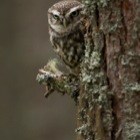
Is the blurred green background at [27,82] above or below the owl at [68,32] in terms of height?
below

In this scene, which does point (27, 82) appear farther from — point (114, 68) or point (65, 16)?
point (114, 68)

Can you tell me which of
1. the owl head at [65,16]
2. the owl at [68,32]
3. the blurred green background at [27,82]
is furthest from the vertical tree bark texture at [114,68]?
the blurred green background at [27,82]

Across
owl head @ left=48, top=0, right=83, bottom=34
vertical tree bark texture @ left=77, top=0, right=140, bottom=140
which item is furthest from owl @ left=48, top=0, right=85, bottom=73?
vertical tree bark texture @ left=77, top=0, right=140, bottom=140

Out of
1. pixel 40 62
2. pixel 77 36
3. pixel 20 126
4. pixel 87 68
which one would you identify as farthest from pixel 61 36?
pixel 20 126

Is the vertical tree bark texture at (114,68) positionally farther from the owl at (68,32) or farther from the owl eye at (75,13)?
the owl eye at (75,13)

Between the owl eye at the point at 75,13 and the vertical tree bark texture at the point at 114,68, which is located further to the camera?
the owl eye at the point at 75,13

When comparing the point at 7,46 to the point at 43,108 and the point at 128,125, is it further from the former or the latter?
the point at 128,125
